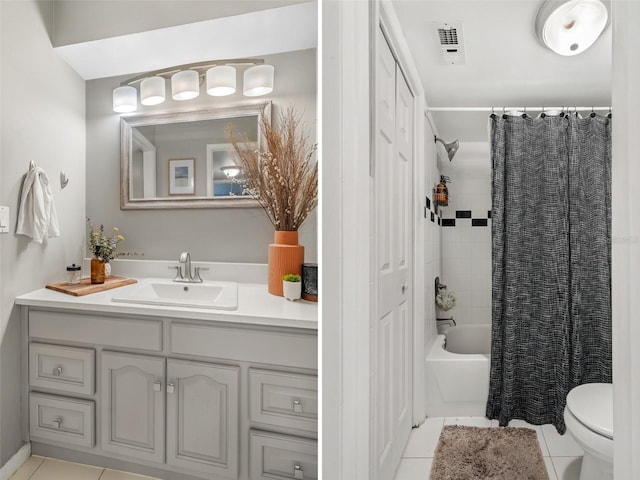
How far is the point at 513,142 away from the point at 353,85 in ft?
5.00

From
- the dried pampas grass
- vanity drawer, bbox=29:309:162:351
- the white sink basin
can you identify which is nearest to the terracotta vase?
the dried pampas grass

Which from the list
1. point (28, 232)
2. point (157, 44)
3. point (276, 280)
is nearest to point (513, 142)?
point (276, 280)

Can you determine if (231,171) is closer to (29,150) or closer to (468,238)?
(29,150)

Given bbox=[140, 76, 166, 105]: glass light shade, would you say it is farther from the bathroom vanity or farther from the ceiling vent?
the ceiling vent

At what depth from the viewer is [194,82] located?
2.17 metres

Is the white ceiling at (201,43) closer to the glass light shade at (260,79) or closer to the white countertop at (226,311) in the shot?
the glass light shade at (260,79)

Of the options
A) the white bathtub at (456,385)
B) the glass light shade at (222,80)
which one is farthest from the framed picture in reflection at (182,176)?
the white bathtub at (456,385)

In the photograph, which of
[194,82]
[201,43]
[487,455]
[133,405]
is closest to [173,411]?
[133,405]

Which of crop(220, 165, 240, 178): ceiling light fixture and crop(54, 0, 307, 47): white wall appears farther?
crop(220, 165, 240, 178): ceiling light fixture

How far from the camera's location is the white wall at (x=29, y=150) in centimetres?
179

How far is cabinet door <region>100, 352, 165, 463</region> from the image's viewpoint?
1641 millimetres

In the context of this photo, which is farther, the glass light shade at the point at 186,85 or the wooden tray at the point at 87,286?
the glass light shade at the point at 186,85

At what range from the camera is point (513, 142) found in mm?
2225

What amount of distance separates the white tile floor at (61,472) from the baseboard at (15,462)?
2 cm
